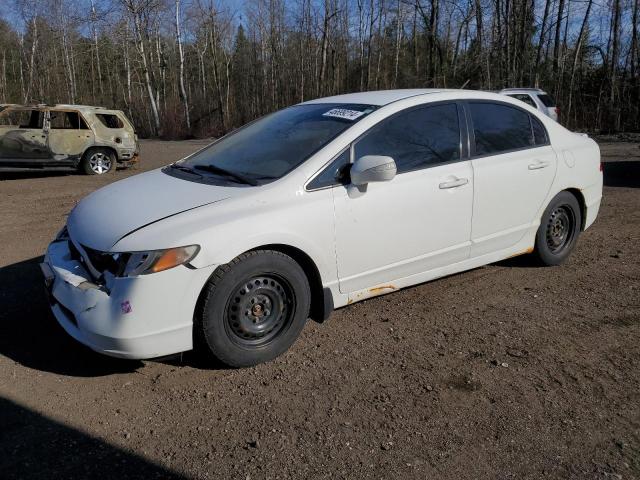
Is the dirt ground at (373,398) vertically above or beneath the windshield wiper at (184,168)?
beneath

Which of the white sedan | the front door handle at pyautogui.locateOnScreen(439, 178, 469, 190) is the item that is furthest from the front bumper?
the front door handle at pyautogui.locateOnScreen(439, 178, 469, 190)

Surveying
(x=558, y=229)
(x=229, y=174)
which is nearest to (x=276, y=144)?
(x=229, y=174)

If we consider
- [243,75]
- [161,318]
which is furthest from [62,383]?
[243,75]

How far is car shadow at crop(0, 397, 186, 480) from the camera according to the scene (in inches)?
100

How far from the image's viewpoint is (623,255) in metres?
5.64

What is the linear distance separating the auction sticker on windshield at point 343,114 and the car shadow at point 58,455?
2.60 metres

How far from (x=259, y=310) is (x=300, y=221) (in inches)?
24.2

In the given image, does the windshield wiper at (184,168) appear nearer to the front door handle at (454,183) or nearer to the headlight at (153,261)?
the headlight at (153,261)

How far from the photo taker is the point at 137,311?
9.91 feet

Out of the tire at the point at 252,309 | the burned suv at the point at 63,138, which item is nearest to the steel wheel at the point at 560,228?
the tire at the point at 252,309

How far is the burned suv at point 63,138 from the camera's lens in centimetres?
1245

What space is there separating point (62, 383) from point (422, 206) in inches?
104

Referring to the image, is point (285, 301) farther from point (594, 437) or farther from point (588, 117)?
point (588, 117)

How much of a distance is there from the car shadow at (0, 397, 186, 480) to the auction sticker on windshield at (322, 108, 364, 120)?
2599 millimetres
